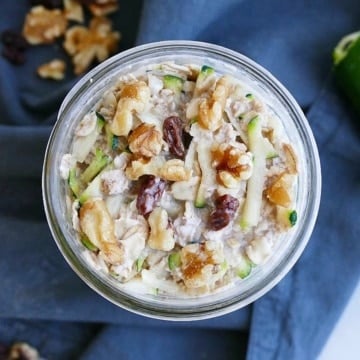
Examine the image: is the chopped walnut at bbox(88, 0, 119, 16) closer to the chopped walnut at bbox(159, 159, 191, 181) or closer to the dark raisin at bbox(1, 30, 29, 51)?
the dark raisin at bbox(1, 30, 29, 51)

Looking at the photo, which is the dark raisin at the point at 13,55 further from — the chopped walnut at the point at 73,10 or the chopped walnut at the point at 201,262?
the chopped walnut at the point at 201,262

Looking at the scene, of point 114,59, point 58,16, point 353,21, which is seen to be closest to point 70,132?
point 114,59

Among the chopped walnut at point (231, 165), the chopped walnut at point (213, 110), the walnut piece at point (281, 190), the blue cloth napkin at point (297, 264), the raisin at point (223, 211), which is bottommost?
the blue cloth napkin at point (297, 264)

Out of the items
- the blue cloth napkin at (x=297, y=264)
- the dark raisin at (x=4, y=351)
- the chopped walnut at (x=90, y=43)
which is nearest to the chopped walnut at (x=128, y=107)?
the blue cloth napkin at (x=297, y=264)

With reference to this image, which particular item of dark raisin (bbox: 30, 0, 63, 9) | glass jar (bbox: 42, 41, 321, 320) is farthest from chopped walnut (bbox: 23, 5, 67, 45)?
glass jar (bbox: 42, 41, 321, 320)

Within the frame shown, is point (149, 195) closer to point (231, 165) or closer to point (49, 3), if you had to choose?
point (231, 165)

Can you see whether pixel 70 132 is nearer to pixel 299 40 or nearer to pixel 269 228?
pixel 269 228

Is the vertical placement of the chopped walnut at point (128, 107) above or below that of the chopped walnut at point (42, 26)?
above
